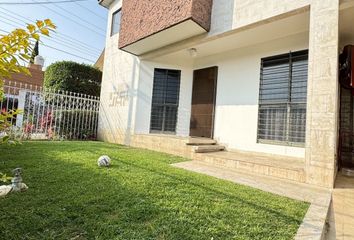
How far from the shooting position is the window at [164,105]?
9.84 m

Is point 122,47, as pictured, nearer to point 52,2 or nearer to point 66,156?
point 66,156

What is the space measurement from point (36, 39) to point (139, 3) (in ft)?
25.9

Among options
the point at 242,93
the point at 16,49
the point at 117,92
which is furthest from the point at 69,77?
the point at 16,49

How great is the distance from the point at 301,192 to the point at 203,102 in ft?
18.9

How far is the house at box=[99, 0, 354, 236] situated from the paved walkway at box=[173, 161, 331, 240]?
0.42 m

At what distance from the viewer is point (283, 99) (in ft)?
22.8

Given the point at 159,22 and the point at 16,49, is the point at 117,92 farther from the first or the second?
the point at 16,49

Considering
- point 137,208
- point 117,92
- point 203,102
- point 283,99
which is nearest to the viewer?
point 137,208

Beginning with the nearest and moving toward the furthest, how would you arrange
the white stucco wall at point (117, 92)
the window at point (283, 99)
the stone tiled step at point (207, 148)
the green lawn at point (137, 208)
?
the green lawn at point (137, 208) → the window at point (283, 99) → the stone tiled step at point (207, 148) → the white stucco wall at point (117, 92)


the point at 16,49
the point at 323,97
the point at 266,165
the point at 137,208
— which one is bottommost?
the point at 137,208

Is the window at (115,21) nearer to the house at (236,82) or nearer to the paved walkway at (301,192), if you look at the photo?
the house at (236,82)

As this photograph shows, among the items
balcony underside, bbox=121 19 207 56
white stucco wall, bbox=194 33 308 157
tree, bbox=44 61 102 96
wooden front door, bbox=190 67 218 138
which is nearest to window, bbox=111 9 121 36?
balcony underside, bbox=121 19 207 56

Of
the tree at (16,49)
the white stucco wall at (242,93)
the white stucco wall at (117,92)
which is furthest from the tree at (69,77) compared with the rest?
the tree at (16,49)

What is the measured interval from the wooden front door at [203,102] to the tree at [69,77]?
7.25 m
